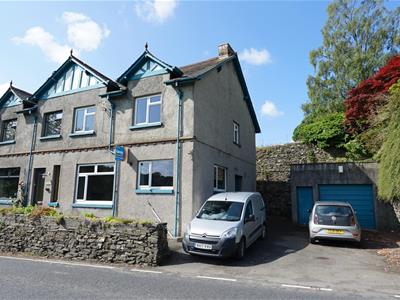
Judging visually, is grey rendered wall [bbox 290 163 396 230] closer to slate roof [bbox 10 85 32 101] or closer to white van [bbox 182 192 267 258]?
white van [bbox 182 192 267 258]

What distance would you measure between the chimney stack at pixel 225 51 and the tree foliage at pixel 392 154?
9.18 metres

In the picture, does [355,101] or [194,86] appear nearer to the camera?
[194,86]

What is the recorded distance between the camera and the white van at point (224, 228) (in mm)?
8375

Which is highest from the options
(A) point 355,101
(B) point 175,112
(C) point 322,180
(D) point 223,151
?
(A) point 355,101

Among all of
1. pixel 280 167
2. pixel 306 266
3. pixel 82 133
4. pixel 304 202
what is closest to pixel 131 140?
pixel 82 133

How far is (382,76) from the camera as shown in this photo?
64.3 feet

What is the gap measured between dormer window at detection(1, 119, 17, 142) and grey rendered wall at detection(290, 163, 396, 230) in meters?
18.1

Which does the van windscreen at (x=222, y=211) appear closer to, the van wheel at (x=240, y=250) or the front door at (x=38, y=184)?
the van wheel at (x=240, y=250)

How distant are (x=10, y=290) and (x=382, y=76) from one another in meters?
23.0

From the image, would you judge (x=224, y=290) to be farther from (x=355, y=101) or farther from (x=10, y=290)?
(x=355, y=101)

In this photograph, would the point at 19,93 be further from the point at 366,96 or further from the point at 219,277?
the point at 366,96

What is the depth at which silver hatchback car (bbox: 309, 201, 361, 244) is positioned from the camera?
10500 millimetres

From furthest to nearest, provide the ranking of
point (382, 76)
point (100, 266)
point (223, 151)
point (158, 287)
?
point (382, 76) < point (223, 151) < point (100, 266) < point (158, 287)

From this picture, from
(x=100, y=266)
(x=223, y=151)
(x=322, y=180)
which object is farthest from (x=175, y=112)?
→ (x=322, y=180)
